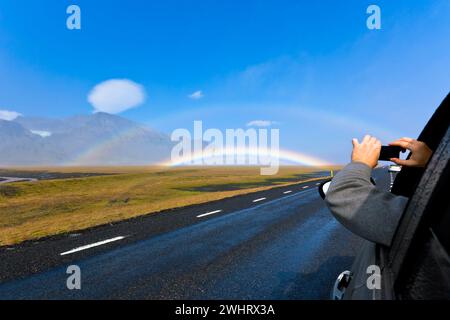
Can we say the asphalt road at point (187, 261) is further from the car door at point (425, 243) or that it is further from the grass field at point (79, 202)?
the car door at point (425, 243)

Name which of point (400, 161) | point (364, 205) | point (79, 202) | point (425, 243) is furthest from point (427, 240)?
point (79, 202)

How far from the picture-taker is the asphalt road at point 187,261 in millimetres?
3832

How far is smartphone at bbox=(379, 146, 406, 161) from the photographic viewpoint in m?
1.69

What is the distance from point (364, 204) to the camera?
4.65ft

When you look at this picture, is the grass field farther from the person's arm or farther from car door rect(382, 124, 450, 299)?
car door rect(382, 124, 450, 299)

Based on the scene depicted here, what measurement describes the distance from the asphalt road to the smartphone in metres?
2.48

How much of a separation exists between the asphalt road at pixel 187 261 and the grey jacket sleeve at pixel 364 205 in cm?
249

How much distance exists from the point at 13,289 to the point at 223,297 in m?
3.00

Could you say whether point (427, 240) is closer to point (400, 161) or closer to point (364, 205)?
point (364, 205)

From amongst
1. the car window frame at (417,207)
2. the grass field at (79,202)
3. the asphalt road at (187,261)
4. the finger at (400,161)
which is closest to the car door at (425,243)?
the car window frame at (417,207)

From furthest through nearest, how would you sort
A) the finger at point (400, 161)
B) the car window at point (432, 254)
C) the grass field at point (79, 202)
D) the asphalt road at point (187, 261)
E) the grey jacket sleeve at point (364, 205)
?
1. the grass field at point (79, 202)
2. the asphalt road at point (187, 261)
3. the finger at point (400, 161)
4. the grey jacket sleeve at point (364, 205)
5. the car window at point (432, 254)
